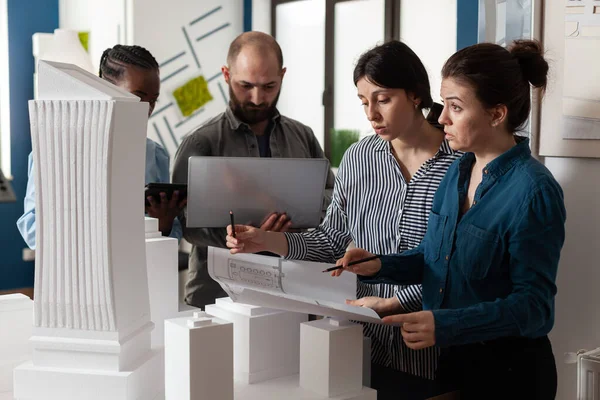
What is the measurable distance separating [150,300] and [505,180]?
785 mm

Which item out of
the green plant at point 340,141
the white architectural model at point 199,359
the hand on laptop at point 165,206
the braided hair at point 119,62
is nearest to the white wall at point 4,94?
the green plant at point 340,141

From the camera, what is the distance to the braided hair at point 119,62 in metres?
2.18

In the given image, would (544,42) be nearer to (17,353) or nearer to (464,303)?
(464,303)

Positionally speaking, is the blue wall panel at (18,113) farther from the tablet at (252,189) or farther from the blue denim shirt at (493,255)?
the blue denim shirt at (493,255)

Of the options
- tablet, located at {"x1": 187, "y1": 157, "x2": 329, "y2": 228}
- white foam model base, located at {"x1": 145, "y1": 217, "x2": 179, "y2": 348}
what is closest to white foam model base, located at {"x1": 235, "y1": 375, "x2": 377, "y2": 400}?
white foam model base, located at {"x1": 145, "y1": 217, "x2": 179, "y2": 348}

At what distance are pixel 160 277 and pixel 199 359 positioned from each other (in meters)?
Answer: 0.39

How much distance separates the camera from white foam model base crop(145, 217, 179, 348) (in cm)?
148

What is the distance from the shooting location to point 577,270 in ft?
6.52

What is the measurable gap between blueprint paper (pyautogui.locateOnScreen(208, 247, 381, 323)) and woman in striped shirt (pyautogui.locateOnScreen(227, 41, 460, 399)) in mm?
67

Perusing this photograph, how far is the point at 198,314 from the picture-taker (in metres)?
1.22

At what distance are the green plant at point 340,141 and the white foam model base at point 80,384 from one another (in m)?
3.16

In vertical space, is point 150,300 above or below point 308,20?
below

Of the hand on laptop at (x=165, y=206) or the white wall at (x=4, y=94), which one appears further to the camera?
the white wall at (x=4, y=94)

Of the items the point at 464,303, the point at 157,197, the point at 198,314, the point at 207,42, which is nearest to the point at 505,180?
the point at 464,303
